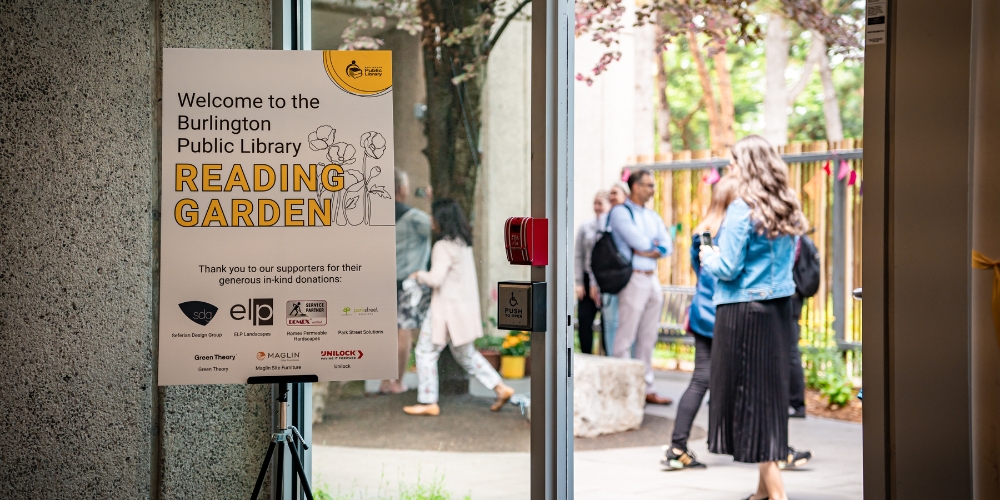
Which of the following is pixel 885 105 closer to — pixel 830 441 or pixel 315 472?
pixel 315 472

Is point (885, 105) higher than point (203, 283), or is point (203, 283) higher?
point (885, 105)

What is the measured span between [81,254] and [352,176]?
954mm

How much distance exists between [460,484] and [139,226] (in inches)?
49.4

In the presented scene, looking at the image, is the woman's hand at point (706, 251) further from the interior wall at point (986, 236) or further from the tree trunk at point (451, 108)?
the interior wall at point (986, 236)

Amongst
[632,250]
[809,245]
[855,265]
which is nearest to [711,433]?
[809,245]

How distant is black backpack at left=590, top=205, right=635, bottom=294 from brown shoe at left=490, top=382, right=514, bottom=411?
298cm

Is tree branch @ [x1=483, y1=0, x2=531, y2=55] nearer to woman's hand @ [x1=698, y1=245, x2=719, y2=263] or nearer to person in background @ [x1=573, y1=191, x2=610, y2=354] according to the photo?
woman's hand @ [x1=698, y1=245, x2=719, y2=263]

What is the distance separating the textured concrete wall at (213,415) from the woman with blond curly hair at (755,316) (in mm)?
1747

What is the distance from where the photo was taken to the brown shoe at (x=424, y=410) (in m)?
2.62

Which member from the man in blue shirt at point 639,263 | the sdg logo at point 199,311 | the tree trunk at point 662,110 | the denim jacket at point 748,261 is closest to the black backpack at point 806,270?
the man in blue shirt at point 639,263

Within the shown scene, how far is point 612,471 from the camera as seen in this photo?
4004 millimetres

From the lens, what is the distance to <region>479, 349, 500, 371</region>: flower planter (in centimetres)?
248

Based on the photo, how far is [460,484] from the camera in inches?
102

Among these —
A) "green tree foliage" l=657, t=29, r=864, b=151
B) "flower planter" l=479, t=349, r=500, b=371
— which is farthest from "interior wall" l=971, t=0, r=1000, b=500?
"green tree foliage" l=657, t=29, r=864, b=151
